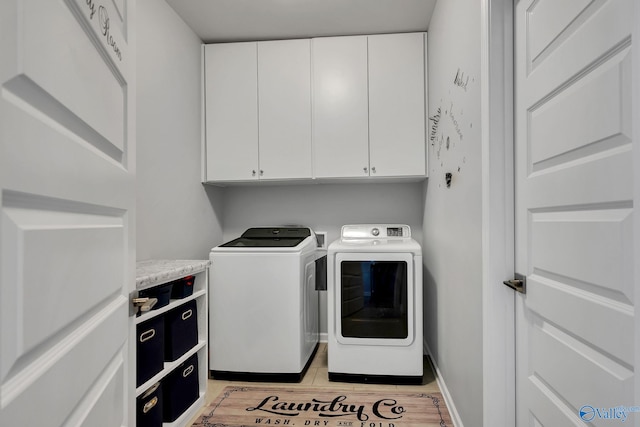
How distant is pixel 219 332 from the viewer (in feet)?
8.40

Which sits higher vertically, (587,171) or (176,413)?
(587,171)

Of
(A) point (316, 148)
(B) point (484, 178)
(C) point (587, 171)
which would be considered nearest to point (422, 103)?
(A) point (316, 148)

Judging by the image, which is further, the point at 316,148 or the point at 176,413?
the point at 316,148

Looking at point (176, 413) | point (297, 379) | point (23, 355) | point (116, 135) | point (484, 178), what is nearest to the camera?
point (23, 355)

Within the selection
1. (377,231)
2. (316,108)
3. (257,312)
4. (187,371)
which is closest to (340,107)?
(316,108)

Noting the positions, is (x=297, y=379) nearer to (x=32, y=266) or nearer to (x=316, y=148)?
(x=316, y=148)

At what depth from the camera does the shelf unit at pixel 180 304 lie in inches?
62.4

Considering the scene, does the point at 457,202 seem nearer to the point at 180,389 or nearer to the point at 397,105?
the point at 397,105

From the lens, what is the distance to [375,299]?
8.23ft

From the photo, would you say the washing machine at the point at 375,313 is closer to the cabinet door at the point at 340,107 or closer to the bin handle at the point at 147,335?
the cabinet door at the point at 340,107

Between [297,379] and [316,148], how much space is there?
1676 mm

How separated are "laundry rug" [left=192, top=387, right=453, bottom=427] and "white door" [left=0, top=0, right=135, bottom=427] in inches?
52.1

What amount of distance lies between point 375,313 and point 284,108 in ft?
5.50

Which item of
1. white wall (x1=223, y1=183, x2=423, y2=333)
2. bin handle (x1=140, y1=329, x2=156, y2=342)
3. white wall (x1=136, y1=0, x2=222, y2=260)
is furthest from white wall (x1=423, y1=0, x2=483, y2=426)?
white wall (x1=136, y1=0, x2=222, y2=260)
